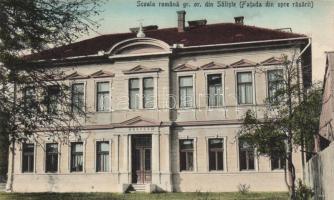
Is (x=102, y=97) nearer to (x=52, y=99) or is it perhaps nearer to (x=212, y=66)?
(x=212, y=66)

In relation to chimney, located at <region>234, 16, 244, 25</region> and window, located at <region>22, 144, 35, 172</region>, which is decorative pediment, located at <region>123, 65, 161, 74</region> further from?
window, located at <region>22, 144, 35, 172</region>

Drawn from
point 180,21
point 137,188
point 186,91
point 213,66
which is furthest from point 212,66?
point 137,188

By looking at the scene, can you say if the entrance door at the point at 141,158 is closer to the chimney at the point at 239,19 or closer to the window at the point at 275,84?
the window at the point at 275,84

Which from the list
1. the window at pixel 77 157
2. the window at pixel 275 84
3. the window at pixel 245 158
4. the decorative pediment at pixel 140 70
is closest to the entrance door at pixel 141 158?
the window at pixel 77 157

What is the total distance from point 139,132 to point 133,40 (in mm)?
4260

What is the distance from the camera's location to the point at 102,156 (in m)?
23.8

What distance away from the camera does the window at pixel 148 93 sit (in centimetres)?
2309

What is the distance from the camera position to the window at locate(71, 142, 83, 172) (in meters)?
24.0

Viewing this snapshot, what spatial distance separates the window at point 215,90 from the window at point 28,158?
30.6ft

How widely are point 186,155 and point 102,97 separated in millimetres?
5045

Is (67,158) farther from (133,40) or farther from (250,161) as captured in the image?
(250,161)

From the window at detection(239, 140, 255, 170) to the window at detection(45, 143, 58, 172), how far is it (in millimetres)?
9060

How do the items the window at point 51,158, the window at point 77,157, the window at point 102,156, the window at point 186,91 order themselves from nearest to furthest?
1. the window at point 186,91
2. the window at point 102,156
3. the window at point 77,157
4. the window at point 51,158

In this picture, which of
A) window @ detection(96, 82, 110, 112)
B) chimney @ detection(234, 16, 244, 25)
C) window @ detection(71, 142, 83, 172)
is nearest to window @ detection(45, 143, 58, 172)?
window @ detection(71, 142, 83, 172)
